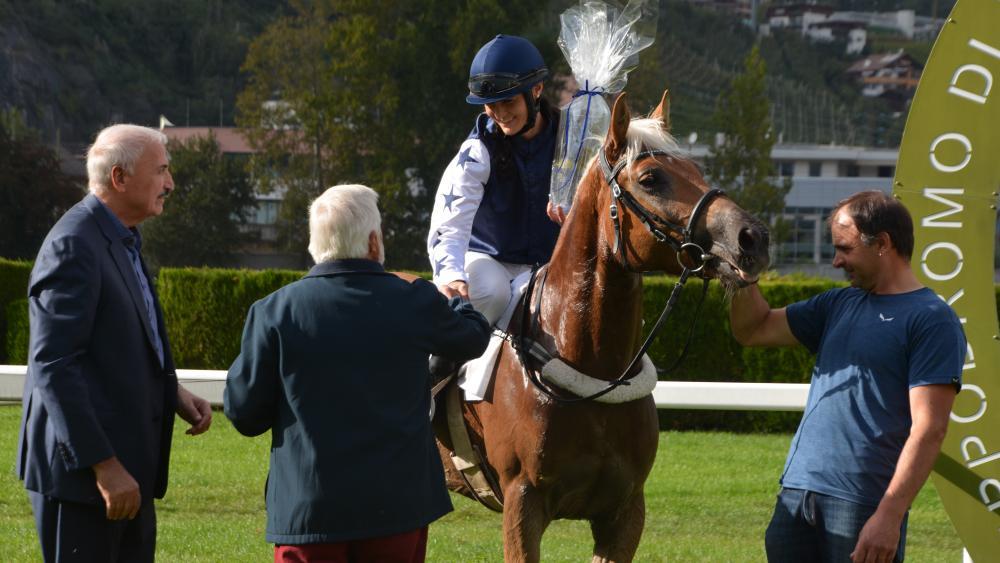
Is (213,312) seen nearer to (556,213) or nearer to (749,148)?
(556,213)

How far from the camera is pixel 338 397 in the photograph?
9.17 feet

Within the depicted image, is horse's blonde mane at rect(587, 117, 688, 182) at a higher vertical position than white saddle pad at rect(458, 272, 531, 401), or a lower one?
higher

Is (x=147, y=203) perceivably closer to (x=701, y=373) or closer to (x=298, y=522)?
(x=298, y=522)

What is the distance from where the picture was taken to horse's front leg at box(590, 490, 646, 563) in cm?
370

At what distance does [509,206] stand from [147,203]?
1351 mm

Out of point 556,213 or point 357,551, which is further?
point 556,213

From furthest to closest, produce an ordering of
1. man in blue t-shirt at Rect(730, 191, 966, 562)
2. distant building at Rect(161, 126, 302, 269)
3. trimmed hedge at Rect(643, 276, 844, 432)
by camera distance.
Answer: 1. distant building at Rect(161, 126, 302, 269)
2. trimmed hedge at Rect(643, 276, 844, 432)
3. man in blue t-shirt at Rect(730, 191, 966, 562)

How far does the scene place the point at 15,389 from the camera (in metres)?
6.15

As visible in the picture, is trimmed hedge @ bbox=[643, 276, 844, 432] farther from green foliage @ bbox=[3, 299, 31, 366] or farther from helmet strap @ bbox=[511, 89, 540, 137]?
helmet strap @ bbox=[511, 89, 540, 137]

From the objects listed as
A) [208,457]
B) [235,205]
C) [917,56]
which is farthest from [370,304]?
[917,56]

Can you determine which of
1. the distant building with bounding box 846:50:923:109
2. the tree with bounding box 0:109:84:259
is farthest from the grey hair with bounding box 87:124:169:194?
the distant building with bounding box 846:50:923:109

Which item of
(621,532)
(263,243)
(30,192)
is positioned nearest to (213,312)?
(621,532)

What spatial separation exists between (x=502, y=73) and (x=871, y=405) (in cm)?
164

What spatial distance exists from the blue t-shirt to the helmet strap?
4.46 feet
